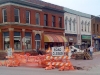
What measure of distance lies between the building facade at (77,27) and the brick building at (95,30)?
72.5 inches

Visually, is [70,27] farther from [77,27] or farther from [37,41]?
[37,41]

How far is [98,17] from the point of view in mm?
45875

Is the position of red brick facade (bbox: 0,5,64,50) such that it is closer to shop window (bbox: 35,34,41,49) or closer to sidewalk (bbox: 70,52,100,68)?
shop window (bbox: 35,34,41,49)

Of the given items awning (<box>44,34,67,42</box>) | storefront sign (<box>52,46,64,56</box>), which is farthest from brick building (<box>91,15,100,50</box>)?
storefront sign (<box>52,46,64,56</box>)

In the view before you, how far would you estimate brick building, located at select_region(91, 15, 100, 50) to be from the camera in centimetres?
4423

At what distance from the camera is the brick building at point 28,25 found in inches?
967

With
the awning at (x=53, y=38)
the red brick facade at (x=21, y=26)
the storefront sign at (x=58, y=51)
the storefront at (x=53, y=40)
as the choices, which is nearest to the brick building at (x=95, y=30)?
the storefront at (x=53, y=40)

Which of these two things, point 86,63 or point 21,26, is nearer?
point 86,63

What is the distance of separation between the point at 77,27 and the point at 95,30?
8665mm

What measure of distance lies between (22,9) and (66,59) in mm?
13053

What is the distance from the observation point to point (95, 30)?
45.2 m

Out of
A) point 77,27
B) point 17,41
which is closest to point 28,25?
point 17,41

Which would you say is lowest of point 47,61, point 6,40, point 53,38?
point 47,61

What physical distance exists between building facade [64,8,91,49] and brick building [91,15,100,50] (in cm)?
184
